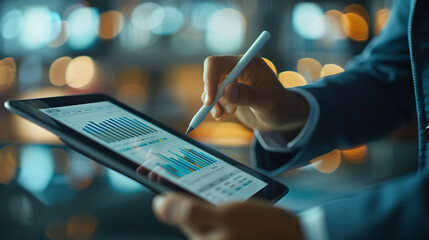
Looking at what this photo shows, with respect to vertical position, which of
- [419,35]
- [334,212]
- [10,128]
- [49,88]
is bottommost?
[10,128]

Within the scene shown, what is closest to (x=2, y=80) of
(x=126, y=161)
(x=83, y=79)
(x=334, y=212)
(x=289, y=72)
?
(x=83, y=79)

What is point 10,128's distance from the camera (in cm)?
217

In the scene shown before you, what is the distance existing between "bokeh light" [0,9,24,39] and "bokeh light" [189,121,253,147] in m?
1.06

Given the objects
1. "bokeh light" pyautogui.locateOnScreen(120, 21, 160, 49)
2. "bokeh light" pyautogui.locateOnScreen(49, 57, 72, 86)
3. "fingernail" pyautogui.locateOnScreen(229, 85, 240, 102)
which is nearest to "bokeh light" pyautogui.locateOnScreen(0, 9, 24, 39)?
"bokeh light" pyautogui.locateOnScreen(49, 57, 72, 86)

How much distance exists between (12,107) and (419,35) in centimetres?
50

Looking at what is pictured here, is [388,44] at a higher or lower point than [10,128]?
higher

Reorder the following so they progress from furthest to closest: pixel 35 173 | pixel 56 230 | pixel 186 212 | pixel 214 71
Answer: pixel 35 173 < pixel 56 230 < pixel 214 71 < pixel 186 212

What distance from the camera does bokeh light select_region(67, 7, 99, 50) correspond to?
2.10 metres

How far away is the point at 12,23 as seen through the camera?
215 centimetres

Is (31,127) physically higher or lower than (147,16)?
lower

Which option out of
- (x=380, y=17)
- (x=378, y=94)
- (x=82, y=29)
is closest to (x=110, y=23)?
(x=82, y=29)

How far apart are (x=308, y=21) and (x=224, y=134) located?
70cm

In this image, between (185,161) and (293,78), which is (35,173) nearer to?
(185,161)

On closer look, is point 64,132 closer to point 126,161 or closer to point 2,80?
point 126,161
